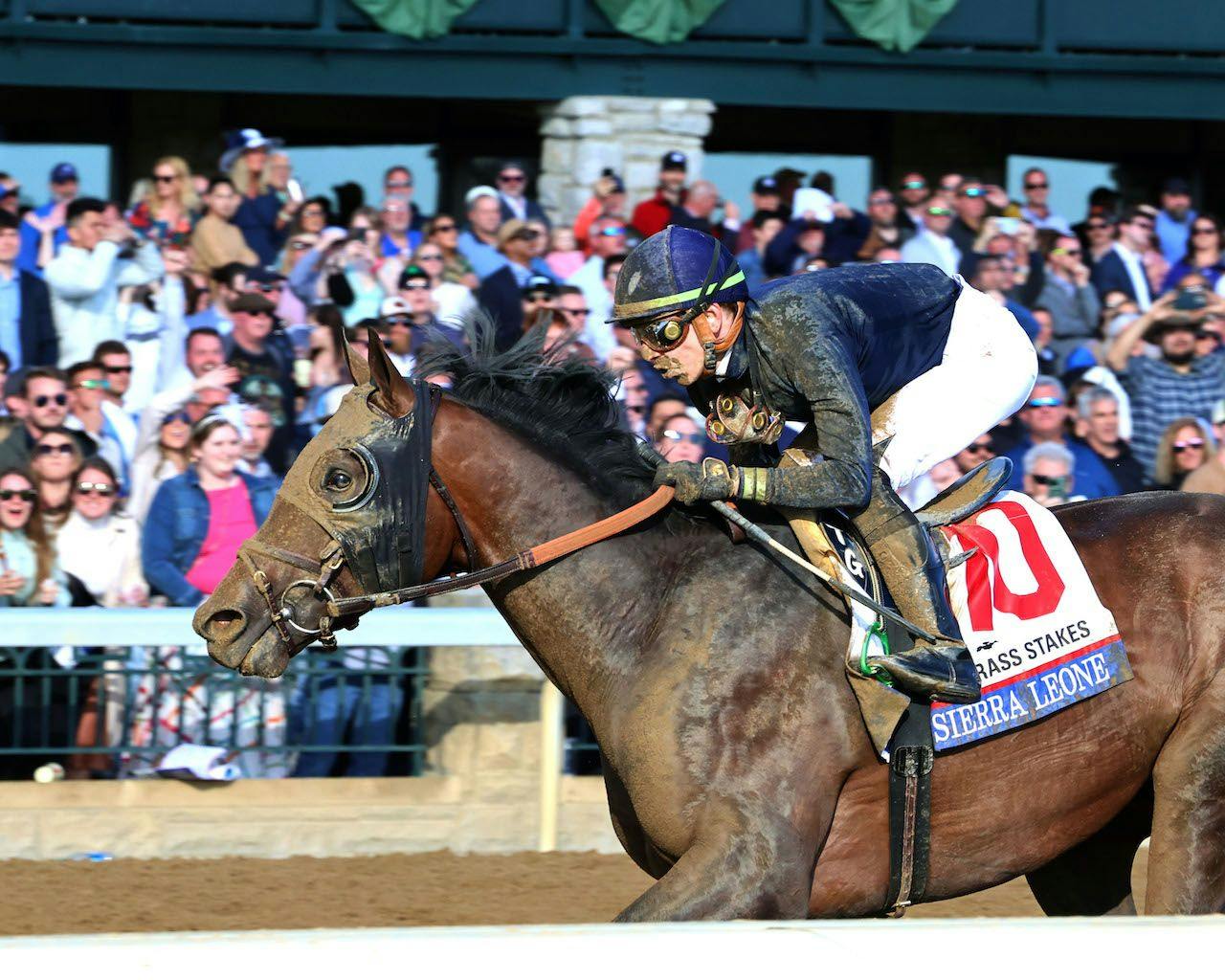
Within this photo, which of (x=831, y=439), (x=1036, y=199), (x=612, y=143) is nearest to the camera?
(x=831, y=439)

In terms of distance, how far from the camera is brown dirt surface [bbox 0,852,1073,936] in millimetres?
5555

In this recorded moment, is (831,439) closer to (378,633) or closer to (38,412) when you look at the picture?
(378,633)

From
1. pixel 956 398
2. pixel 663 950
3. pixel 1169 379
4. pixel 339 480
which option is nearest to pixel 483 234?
pixel 1169 379

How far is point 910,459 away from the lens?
4.05 metres

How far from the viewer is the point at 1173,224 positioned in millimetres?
10750

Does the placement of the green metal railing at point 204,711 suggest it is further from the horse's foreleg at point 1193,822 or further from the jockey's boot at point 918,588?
the horse's foreleg at point 1193,822

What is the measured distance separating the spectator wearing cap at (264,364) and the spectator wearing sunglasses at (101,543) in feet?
2.51

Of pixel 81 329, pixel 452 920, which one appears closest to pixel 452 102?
pixel 81 329

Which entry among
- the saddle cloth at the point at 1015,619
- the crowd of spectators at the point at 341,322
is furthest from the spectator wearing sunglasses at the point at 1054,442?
the saddle cloth at the point at 1015,619

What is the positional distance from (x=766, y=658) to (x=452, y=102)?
9.24 metres

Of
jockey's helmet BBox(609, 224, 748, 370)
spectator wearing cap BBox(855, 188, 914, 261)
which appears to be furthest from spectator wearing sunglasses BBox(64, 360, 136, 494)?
spectator wearing cap BBox(855, 188, 914, 261)

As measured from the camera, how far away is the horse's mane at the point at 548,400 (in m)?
4.03

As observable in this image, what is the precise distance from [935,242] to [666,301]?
20.2 ft

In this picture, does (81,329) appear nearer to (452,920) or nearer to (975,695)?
(452,920)
